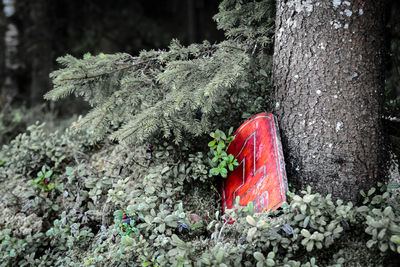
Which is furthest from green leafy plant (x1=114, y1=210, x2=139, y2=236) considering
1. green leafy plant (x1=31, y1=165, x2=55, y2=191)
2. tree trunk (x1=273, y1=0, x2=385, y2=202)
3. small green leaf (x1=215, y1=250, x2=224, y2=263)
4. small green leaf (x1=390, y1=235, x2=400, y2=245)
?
small green leaf (x1=390, y1=235, x2=400, y2=245)

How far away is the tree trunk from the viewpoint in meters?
2.11

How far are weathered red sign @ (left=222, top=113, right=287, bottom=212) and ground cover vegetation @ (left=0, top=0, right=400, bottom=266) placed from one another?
0.12 meters

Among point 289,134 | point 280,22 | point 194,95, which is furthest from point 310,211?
point 280,22

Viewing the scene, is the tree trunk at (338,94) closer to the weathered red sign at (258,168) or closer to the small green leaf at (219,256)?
the weathered red sign at (258,168)

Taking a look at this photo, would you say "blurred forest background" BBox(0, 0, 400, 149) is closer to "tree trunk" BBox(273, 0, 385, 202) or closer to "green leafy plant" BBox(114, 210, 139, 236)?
"tree trunk" BBox(273, 0, 385, 202)

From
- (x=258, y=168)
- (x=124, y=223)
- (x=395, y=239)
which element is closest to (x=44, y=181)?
(x=124, y=223)

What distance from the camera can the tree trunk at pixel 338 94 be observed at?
2111 mm

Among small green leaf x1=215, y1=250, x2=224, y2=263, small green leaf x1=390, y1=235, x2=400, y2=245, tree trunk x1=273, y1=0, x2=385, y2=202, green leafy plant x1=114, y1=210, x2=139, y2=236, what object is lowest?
green leafy plant x1=114, y1=210, x2=139, y2=236

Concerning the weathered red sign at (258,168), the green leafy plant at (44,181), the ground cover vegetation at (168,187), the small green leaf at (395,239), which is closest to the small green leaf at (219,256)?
the ground cover vegetation at (168,187)

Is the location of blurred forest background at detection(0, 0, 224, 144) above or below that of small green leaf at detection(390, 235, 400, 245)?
above

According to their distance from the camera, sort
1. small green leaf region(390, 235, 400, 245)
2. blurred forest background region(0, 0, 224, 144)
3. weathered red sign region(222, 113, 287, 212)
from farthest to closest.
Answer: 1. blurred forest background region(0, 0, 224, 144)
2. weathered red sign region(222, 113, 287, 212)
3. small green leaf region(390, 235, 400, 245)

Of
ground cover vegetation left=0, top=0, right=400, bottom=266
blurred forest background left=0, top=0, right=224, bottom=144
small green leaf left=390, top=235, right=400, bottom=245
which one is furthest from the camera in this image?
blurred forest background left=0, top=0, right=224, bottom=144

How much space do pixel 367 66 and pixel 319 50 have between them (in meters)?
0.36

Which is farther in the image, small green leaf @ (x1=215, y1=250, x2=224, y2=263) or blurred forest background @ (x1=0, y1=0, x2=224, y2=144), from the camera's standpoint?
blurred forest background @ (x1=0, y1=0, x2=224, y2=144)
